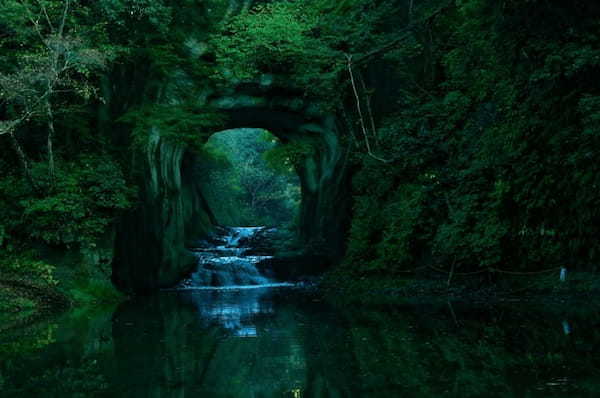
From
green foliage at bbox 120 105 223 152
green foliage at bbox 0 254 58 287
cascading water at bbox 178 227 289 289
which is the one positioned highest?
green foliage at bbox 120 105 223 152

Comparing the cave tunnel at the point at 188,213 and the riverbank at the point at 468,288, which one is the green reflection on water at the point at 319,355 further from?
the cave tunnel at the point at 188,213

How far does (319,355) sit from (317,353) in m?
0.13

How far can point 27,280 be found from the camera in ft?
42.8

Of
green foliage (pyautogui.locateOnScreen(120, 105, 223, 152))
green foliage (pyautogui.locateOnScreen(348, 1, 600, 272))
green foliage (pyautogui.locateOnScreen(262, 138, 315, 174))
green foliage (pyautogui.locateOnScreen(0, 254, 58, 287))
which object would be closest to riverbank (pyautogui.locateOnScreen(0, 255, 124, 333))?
green foliage (pyautogui.locateOnScreen(0, 254, 58, 287))

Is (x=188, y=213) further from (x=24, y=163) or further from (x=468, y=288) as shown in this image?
(x=468, y=288)

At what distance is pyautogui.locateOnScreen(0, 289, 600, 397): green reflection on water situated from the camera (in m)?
4.86

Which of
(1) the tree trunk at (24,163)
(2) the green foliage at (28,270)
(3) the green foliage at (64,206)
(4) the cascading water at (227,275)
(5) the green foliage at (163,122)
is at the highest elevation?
(5) the green foliage at (163,122)

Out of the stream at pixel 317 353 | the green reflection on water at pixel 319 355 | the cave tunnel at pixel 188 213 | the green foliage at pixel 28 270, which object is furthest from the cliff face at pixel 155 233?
the green reflection on water at pixel 319 355

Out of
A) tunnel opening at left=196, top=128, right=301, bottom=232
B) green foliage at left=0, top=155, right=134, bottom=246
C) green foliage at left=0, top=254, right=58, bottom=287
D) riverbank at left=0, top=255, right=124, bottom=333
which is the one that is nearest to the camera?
riverbank at left=0, top=255, right=124, bottom=333

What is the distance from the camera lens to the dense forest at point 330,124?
10.9 m

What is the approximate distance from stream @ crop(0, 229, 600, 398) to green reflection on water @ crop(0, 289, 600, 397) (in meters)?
0.01

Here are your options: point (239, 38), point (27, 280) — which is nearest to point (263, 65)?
point (239, 38)

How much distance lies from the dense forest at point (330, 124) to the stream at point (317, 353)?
257 cm

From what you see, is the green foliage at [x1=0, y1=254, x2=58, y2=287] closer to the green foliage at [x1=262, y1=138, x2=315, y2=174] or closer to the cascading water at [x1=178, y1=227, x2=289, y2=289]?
the cascading water at [x1=178, y1=227, x2=289, y2=289]
